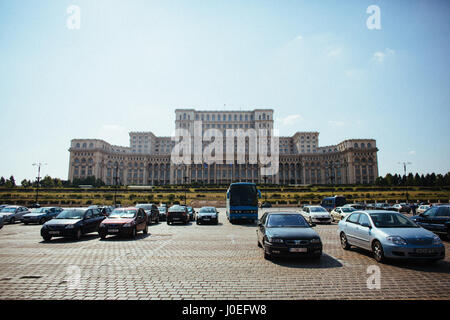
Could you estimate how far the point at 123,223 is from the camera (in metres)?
12.7

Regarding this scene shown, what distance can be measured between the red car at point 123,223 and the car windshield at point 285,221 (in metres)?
7.35

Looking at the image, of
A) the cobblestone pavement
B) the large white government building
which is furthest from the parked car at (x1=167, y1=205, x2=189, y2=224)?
the large white government building

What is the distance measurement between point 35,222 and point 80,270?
1921cm

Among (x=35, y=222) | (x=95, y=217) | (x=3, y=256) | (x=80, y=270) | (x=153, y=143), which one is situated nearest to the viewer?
(x=80, y=270)

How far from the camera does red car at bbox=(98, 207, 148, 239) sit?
492 inches

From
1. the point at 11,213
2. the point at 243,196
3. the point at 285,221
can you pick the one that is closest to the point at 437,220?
the point at 285,221

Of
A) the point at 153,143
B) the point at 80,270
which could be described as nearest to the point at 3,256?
the point at 80,270

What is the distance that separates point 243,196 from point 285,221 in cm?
1211

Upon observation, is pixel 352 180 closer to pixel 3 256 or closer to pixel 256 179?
pixel 256 179

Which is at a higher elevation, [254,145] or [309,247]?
[254,145]

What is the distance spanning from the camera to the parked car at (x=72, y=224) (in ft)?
39.6

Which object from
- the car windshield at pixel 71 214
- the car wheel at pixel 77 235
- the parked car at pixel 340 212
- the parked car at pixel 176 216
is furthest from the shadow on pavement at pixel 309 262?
the parked car at pixel 340 212
